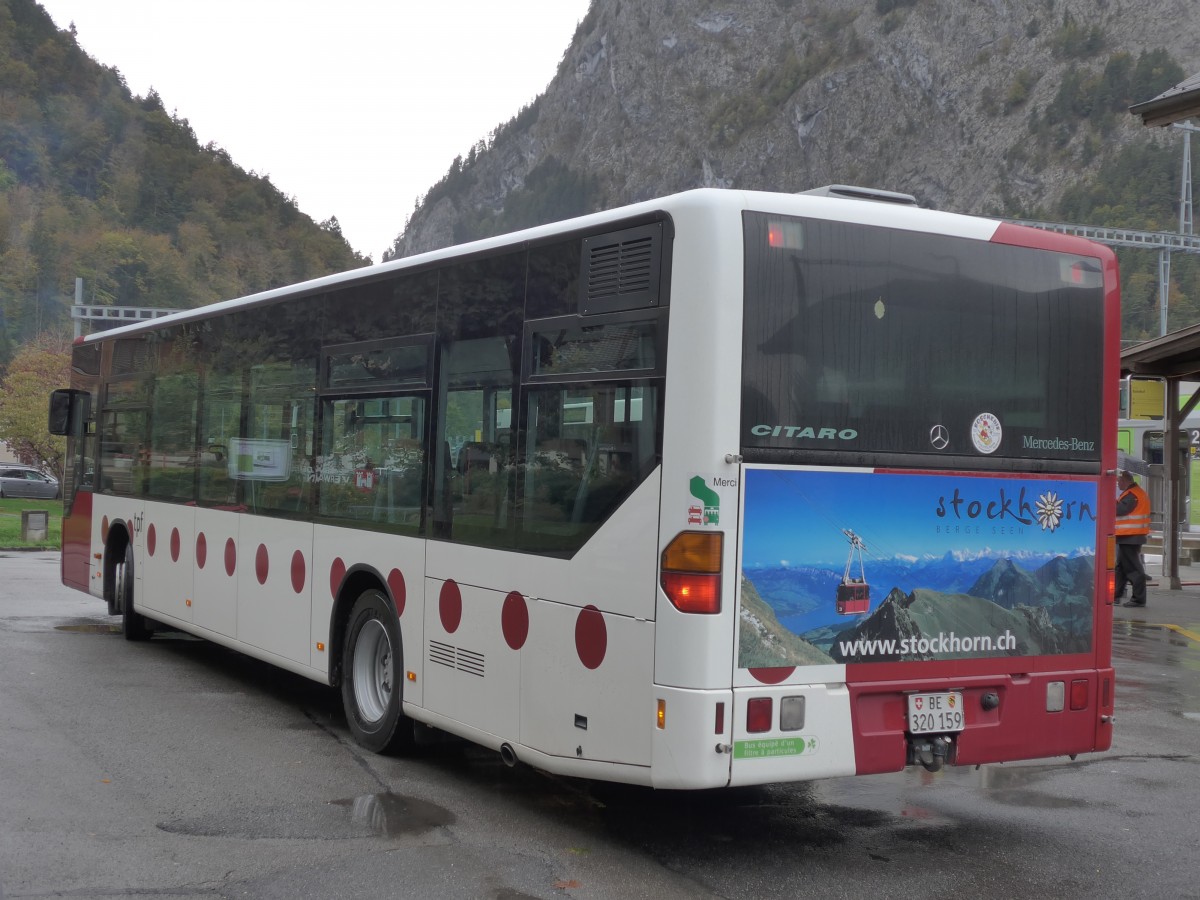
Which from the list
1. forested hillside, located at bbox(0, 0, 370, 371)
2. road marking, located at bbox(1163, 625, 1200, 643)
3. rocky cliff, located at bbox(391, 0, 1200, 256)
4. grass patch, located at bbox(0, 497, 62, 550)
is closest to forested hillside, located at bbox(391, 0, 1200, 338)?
rocky cliff, located at bbox(391, 0, 1200, 256)

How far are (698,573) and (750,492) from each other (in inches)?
16.2

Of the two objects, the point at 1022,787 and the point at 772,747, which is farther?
the point at 1022,787

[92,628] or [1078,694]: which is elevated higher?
[1078,694]

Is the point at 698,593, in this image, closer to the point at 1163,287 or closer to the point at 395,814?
the point at 395,814

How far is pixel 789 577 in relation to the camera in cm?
588

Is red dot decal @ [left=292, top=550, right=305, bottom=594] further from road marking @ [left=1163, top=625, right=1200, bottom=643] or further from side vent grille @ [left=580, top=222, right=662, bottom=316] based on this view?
road marking @ [left=1163, top=625, right=1200, bottom=643]

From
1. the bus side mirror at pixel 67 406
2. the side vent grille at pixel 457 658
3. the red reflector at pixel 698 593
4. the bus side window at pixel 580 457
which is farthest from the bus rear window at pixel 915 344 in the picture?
the bus side mirror at pixel 67 406

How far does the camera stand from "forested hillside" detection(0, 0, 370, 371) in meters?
108

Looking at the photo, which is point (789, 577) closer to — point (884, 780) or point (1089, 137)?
point (884, 780)

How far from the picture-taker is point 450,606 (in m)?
7.27

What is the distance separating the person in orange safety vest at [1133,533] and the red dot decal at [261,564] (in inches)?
508

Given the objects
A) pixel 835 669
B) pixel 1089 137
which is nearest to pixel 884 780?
pixel 835 669

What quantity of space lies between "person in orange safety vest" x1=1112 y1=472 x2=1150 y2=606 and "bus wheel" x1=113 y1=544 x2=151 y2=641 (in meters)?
12.6

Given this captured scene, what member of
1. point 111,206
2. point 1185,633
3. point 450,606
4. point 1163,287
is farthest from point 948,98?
point 450,606
